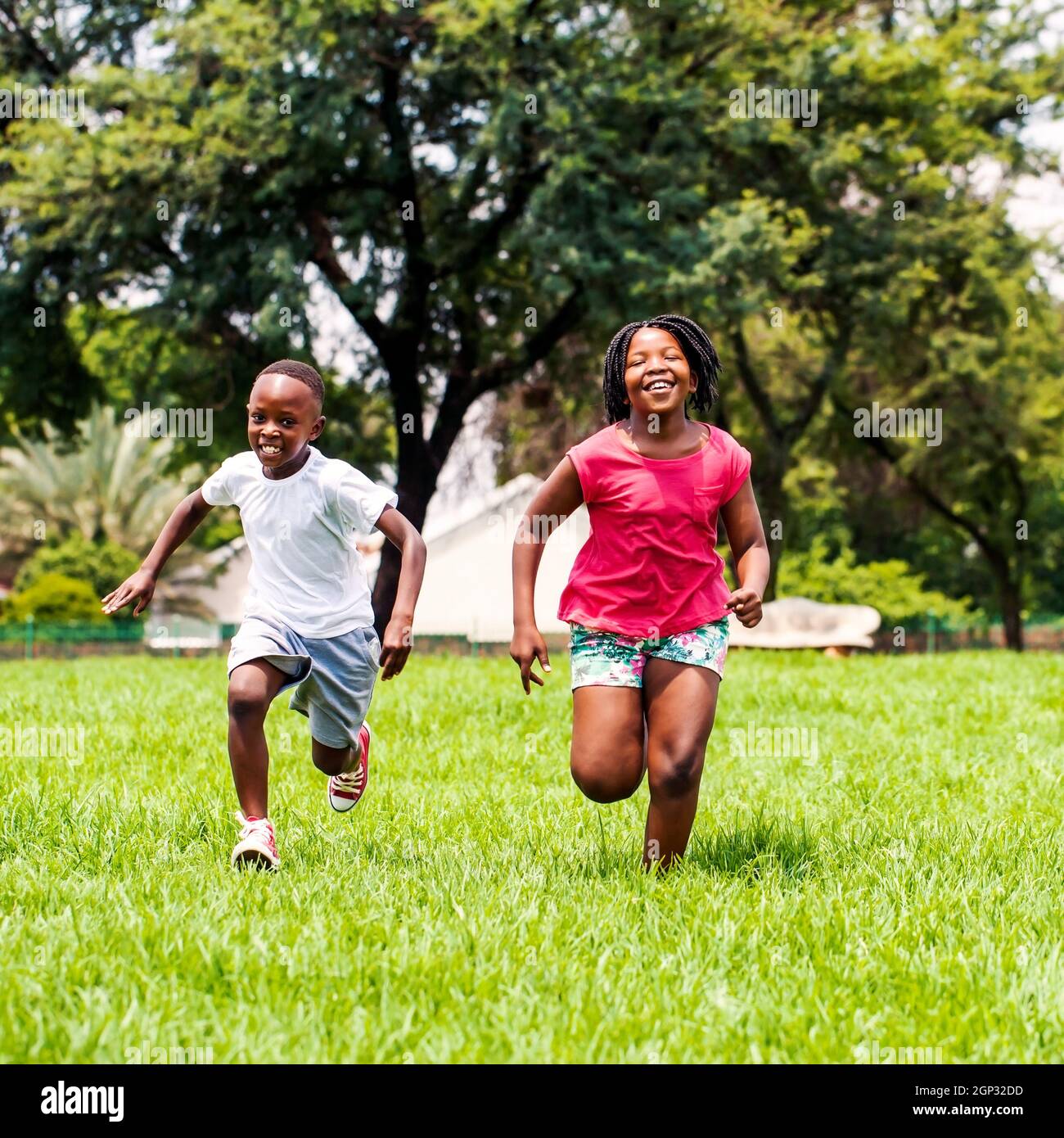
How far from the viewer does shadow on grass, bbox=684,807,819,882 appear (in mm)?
4410

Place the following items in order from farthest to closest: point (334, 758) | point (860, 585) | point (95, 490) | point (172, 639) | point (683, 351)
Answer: point (95, 490)
point (860, 585)
point (172, 639)
point (334, 758)
point (683, 351)

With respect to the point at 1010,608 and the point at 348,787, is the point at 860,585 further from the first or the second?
the point at 348,787

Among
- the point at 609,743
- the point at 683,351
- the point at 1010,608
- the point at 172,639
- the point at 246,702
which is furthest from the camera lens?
the point at 172,639

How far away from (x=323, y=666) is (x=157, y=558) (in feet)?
2.41

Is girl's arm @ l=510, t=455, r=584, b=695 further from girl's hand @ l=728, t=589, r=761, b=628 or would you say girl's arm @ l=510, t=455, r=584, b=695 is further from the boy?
girl's hand @ l=728, t=589, r=761, b=628

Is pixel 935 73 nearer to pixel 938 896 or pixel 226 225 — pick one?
pixel 226 225

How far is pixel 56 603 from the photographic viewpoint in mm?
34281

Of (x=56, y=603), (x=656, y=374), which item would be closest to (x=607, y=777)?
(x=656, y=374)

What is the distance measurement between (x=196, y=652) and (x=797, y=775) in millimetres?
25921

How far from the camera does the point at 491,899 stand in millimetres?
3785

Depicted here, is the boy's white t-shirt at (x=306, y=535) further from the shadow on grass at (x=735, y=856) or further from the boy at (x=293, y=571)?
the shadow on grass at (x=735, y=856)

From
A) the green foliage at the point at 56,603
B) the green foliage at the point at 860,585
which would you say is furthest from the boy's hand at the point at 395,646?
the green foliage at the point at 860,585

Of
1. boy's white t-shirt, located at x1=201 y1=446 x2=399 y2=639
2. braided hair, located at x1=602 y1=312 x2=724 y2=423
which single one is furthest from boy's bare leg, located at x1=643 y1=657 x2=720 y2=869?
boy's white t-shirt, located at x1=201 y1=446 x2=399 y2=639

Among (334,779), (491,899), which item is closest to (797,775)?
(334,779)
